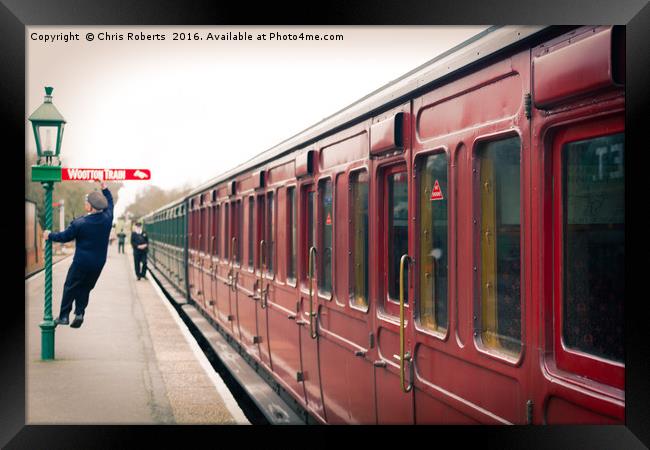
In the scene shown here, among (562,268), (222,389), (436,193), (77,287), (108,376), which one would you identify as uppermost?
(436,193)

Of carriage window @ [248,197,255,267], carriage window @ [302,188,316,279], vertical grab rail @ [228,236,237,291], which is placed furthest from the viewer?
vertical grab rail @ [228,236,237,291]

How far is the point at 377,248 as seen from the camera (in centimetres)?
454

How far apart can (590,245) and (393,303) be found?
5.66ft

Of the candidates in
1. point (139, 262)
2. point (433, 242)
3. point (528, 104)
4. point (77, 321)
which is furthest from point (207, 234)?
point (528, 104)

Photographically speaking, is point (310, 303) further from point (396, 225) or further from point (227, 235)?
A: point (227, 235)

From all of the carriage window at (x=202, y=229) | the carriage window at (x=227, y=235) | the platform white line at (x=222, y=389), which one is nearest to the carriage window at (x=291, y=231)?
the platform white line at (x=222, y=389)

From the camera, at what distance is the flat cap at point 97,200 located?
556cm

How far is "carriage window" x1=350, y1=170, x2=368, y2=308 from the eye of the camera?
190 inches

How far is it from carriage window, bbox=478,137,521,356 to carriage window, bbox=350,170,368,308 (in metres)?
1.52

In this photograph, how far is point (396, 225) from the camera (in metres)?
4.33

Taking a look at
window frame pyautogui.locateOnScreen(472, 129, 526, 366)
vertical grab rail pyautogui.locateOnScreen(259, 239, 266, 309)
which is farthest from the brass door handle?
window frame pyautogui.locateOnScreen(472, 129, 526, 366)

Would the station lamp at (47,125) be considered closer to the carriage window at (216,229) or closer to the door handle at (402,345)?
the door handle at (402,345)

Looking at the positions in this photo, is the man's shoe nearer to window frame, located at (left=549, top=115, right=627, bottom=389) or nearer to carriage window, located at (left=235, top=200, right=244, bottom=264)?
carriage window, located at (left=235, top=200, right=244, bottom=264)

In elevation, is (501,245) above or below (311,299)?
above
